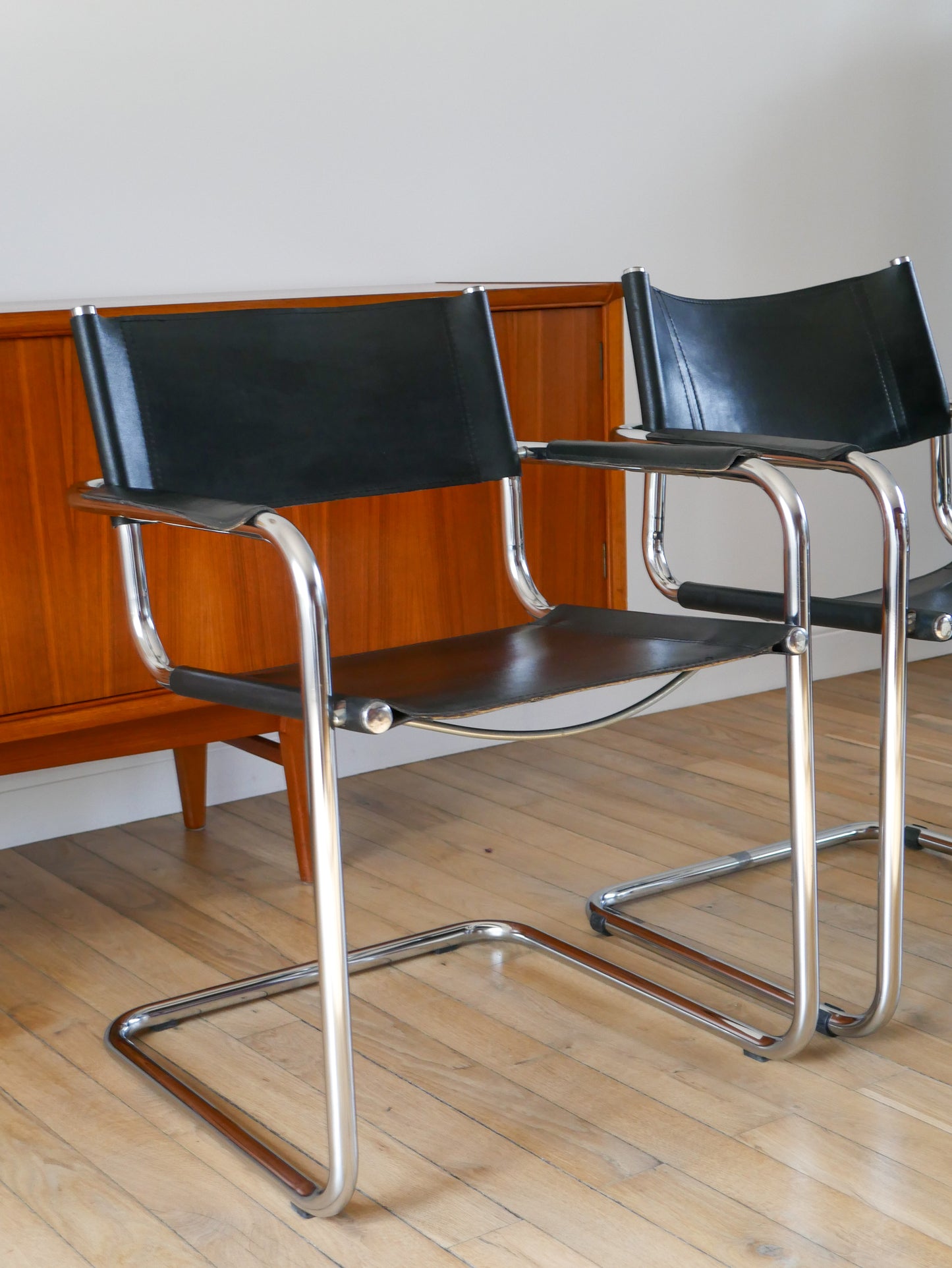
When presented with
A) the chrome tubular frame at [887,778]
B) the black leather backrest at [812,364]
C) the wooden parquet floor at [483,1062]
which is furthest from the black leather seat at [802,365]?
the wooden parquet floor at [483,1062]

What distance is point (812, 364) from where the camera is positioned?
6.25 feet

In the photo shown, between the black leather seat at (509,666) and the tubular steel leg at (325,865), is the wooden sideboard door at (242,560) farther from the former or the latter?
the tubular steel leg at (325,865)

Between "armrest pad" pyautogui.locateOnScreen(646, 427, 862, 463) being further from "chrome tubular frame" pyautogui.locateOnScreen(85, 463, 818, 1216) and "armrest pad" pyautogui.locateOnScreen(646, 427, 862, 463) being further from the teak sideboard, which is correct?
the teak sideboard

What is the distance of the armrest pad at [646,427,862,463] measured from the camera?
1.47m

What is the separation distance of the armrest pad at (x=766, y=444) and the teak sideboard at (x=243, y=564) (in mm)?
477

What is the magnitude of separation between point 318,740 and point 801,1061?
694 mm

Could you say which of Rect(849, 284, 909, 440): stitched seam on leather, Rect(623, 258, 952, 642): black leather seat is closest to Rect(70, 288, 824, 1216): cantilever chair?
Rect(623, 258, 952, 642): black leather seat

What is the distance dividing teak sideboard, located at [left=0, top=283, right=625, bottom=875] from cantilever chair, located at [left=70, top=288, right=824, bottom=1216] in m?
Answer: 0.26

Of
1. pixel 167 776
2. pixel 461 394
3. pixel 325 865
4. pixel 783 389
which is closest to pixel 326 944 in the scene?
pixel 325 865

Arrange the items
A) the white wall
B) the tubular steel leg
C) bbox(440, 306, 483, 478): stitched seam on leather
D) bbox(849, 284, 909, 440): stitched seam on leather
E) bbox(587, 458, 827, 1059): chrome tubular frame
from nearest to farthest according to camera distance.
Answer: the tubular steel leg
bbox(587, 458, 827, 1059): chrome tubular frame
bbox(440, 306, 483, 478): stitched seam on leather
bbox(849, 284, 909, 440): stitched seam on leather
the white wall

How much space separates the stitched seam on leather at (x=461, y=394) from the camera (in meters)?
1.68

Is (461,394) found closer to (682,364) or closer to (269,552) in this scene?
(682,364)

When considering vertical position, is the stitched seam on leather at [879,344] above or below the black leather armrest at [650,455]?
above

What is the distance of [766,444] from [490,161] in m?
1.29
